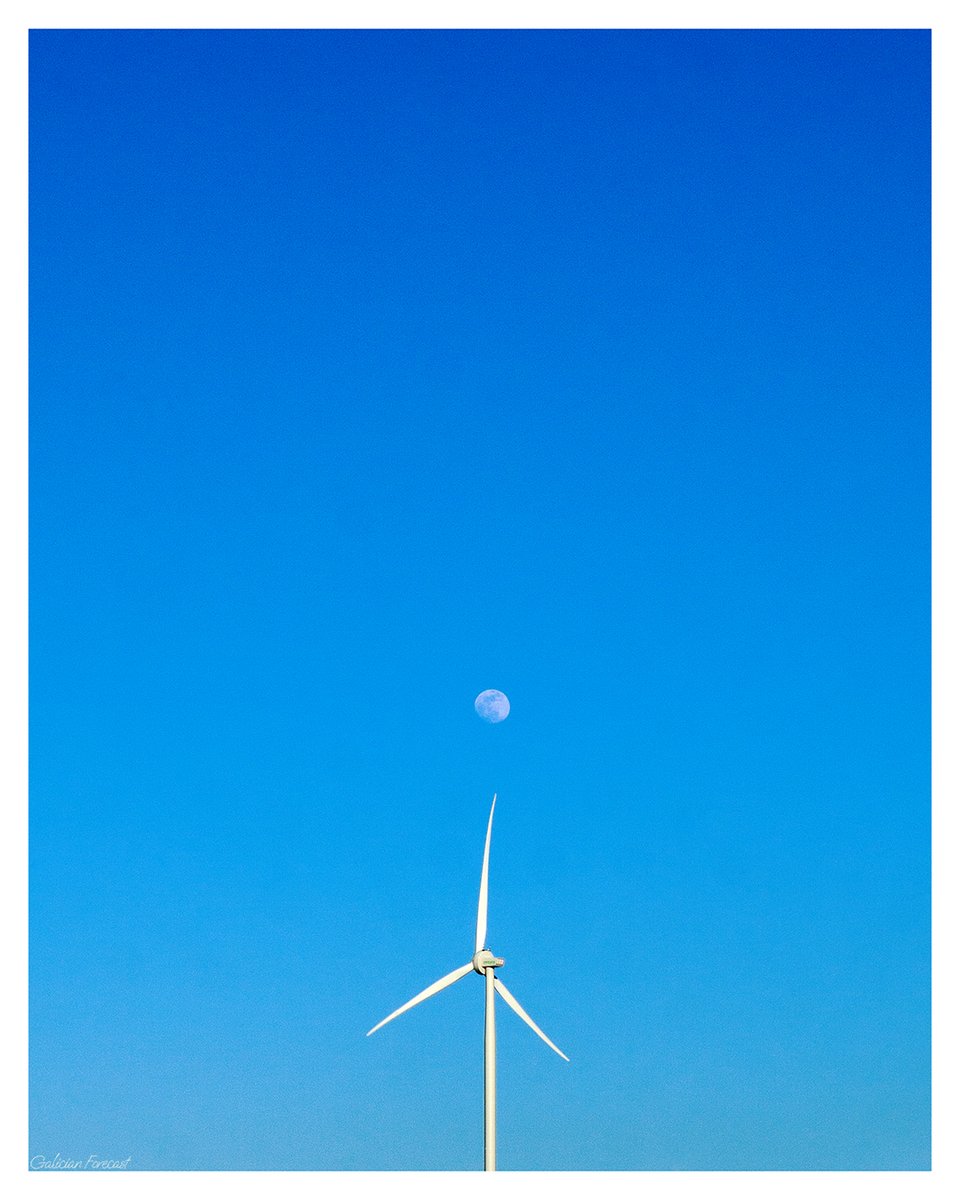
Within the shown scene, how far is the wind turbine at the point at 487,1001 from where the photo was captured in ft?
149

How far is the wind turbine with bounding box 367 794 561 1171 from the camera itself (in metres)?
45.5

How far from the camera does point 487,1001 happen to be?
4806 cm

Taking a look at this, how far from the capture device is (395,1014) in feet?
157
